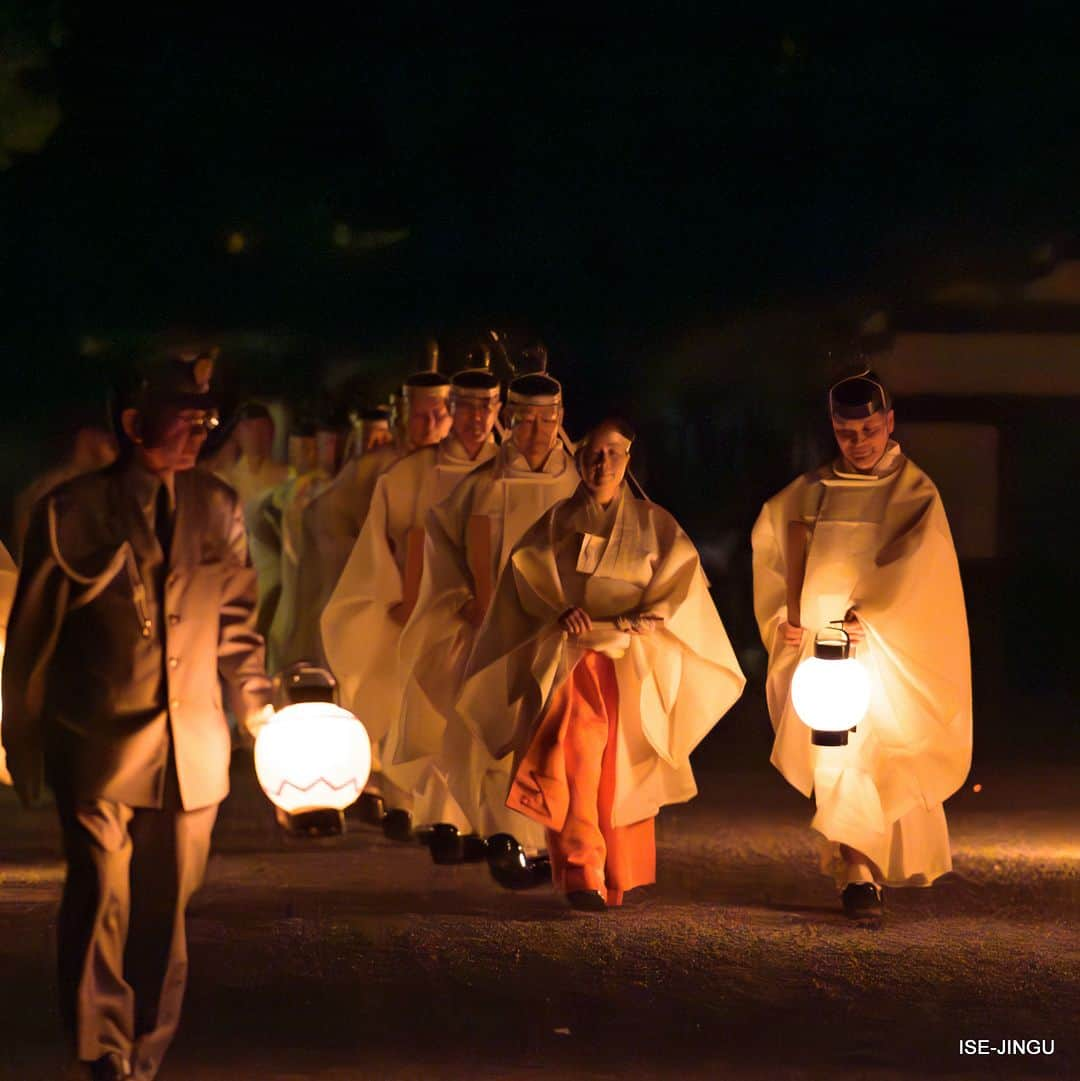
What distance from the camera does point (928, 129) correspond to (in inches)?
782

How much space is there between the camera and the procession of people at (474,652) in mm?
7062

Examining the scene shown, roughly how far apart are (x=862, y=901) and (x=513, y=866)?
1549 millimetres

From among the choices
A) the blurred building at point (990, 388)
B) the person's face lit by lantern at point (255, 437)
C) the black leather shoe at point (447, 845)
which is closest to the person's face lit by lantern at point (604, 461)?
the black leather shoe at point (447, 845)

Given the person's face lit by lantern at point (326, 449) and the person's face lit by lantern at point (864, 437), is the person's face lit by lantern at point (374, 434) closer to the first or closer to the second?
the person's face lit by lantern at point (326, 449)

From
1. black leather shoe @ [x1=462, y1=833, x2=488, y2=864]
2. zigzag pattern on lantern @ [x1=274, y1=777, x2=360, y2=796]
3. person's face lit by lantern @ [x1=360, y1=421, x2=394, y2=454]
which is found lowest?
black leather shoe @ [x1=462, y1=833, x2=488, y2=864]

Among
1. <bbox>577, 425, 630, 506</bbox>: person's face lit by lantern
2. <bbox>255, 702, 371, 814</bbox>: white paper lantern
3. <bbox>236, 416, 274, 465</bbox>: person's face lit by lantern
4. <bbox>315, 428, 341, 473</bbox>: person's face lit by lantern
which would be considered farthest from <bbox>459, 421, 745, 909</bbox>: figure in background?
<bbox>315, 428, 341, 473</bbox>: person's face lit by lantern

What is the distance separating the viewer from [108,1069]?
701cm

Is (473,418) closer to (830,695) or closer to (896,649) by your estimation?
(896,649)

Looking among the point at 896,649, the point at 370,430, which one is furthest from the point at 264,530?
the point at 896,649

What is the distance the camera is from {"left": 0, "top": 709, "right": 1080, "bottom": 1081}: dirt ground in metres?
7.71

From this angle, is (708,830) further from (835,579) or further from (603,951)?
(603,951)

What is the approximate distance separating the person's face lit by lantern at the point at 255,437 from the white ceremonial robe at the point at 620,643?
5849 millimetres

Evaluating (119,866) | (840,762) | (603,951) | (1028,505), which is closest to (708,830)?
(840,762)

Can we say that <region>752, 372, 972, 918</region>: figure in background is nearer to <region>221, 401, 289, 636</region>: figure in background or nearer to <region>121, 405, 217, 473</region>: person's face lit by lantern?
<region>121, 405, 217, 473</region>: person's face lit by lantern
